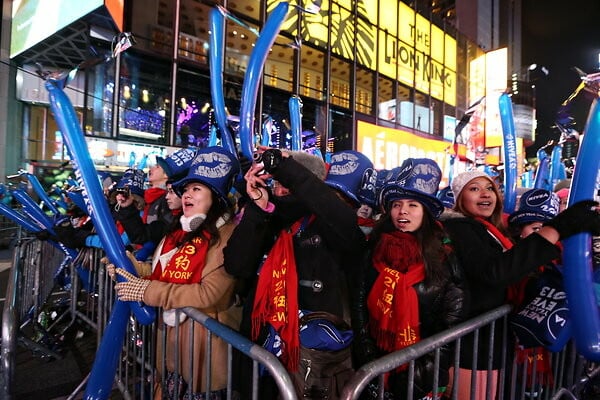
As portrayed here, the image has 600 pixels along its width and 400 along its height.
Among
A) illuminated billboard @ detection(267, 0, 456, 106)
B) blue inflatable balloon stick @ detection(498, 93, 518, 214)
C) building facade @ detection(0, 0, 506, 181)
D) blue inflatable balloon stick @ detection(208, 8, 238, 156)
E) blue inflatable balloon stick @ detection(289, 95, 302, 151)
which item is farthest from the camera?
illuminated billboard @ detection(267, 0, 456, 106)

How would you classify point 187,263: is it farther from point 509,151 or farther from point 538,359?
point 509,151

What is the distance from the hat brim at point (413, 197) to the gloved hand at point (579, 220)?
0.56m

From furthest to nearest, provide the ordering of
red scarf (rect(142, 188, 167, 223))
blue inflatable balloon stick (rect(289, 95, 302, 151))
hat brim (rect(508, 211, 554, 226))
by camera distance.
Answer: blue inflatable balloon stick (rect(289, 95, 302, 151)) → red scarf (rect(142, 188, 167, 223)) → hat brim (rect(508, 211, 554, 226))

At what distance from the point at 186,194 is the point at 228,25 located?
13.9 metres

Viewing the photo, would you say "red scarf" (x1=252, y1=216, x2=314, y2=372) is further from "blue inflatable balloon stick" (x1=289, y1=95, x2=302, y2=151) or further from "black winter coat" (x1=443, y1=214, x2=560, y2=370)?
"blue inflatable balloon stick" (x1=289, y1=95, x2=302, y2=151)

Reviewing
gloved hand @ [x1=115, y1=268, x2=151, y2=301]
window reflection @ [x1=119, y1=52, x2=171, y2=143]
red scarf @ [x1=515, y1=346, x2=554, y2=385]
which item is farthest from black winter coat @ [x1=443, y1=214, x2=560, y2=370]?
window reflection @ [x1=119, y1=52, x2=171, y2=143]

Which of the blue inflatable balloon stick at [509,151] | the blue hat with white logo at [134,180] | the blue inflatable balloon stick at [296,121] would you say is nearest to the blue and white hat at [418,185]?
the blue inflatable balloon stick at [296,121]

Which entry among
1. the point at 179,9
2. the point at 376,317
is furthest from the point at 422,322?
the point at 179,9

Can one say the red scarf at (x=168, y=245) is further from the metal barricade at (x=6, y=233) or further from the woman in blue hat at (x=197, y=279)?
the metal barricade at (x=6, y=233)

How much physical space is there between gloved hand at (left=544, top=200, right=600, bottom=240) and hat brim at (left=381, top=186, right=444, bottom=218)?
0.56 metres

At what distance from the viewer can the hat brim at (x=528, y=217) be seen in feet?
9.03

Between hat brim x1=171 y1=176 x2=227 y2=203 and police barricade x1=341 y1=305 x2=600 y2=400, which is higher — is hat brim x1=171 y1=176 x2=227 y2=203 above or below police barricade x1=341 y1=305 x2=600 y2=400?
above

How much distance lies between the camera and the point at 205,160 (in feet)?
7.41

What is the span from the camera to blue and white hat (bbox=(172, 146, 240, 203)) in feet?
7.25
